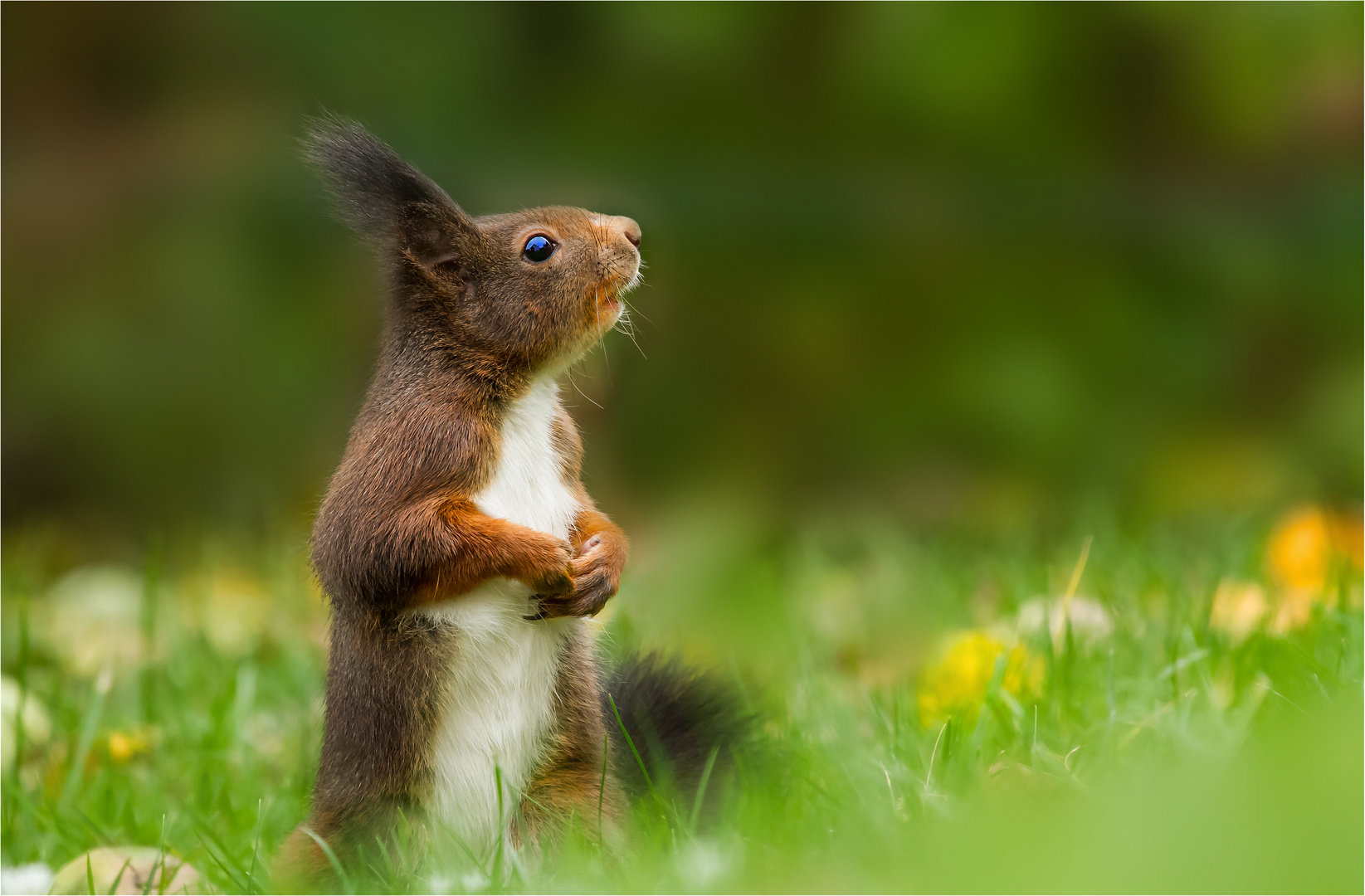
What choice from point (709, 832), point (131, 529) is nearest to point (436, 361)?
point (709, 832)

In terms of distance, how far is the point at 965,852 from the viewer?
37.6 inches

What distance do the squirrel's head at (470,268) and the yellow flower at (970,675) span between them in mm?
873

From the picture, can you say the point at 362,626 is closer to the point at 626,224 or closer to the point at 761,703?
the point at 626,224

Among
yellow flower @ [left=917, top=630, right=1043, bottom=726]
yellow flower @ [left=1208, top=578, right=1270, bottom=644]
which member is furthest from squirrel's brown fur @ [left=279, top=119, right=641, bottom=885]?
yellow flower @ [left=1208, top=578, right=1270, bottom=644]

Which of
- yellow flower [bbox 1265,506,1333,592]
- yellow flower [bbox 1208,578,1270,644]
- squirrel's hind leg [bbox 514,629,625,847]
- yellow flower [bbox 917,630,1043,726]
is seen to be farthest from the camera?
yellow flower [bbox 1265,506,1333,592]

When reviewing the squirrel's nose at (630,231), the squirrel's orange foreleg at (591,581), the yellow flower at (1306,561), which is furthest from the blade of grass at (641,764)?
the yellow flower at (1306,561)

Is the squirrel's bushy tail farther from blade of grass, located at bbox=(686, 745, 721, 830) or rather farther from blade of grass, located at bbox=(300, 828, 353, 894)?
blade of grass, located at bbox=(300, 828, 353, 894)

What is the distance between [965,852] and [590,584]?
78 centimetres

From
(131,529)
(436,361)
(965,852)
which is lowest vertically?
(131,529)

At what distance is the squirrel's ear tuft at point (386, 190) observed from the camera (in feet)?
5.73

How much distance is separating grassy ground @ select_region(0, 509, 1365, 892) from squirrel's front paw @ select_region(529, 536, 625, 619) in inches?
11.6

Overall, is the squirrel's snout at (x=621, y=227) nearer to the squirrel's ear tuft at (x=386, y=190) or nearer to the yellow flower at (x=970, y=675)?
the squirrel's ear tuft at (x=386, y=190)

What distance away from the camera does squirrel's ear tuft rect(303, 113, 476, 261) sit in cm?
175

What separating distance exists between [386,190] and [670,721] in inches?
35.6
